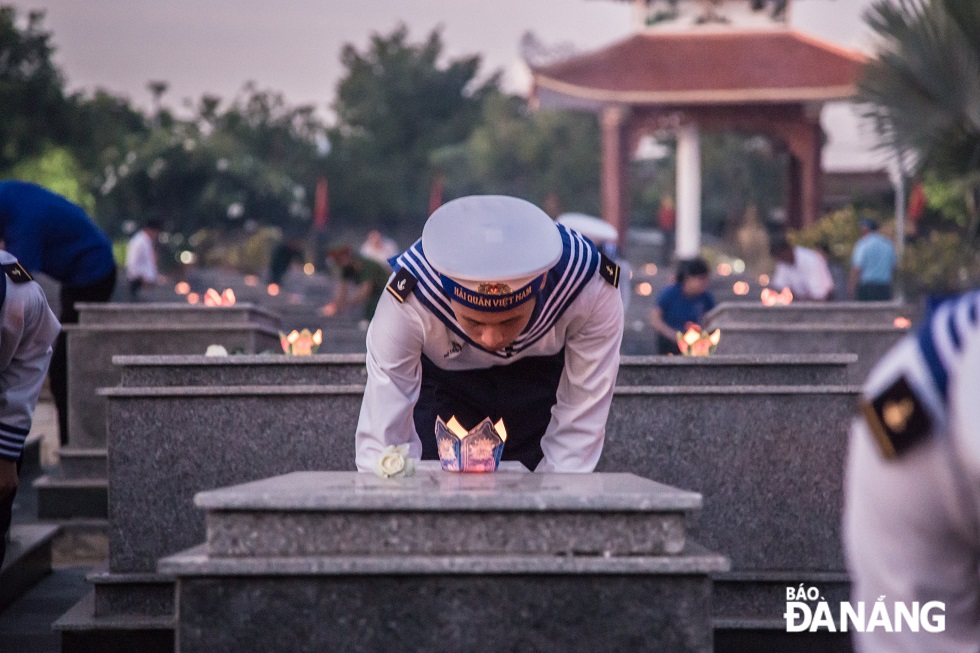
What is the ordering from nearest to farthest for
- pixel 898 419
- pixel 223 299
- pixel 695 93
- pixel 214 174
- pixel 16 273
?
pixel 898 419 → pixel 16 273 → pixel 223 299 → pixel 695 93 → pixel 214 174

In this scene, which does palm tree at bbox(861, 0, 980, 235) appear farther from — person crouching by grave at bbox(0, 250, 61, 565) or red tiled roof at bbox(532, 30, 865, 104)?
red tiled roof at bbox(532, 30, 865, 104)

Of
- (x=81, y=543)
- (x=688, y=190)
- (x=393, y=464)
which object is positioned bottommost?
(x=81, y=543)

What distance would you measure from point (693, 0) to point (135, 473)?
74.0 ft

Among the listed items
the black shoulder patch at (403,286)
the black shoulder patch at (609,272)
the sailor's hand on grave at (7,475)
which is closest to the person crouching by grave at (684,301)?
the black shoulder patch at (609,272)

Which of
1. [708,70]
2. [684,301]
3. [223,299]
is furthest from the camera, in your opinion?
[708,70]

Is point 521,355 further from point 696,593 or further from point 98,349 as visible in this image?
point 98,349

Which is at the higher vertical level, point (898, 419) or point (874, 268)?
point (898, 419)

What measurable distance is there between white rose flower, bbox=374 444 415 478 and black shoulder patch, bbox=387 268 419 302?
2.00 feet

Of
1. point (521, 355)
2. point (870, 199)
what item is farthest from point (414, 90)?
point (521, 355)

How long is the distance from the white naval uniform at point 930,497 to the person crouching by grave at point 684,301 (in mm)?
8636

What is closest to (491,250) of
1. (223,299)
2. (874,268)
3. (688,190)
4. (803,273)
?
(223,299)

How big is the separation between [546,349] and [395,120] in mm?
42777

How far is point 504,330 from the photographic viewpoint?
3854 millimetres

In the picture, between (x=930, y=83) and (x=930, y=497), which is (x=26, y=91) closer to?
(x=930, y=83)
